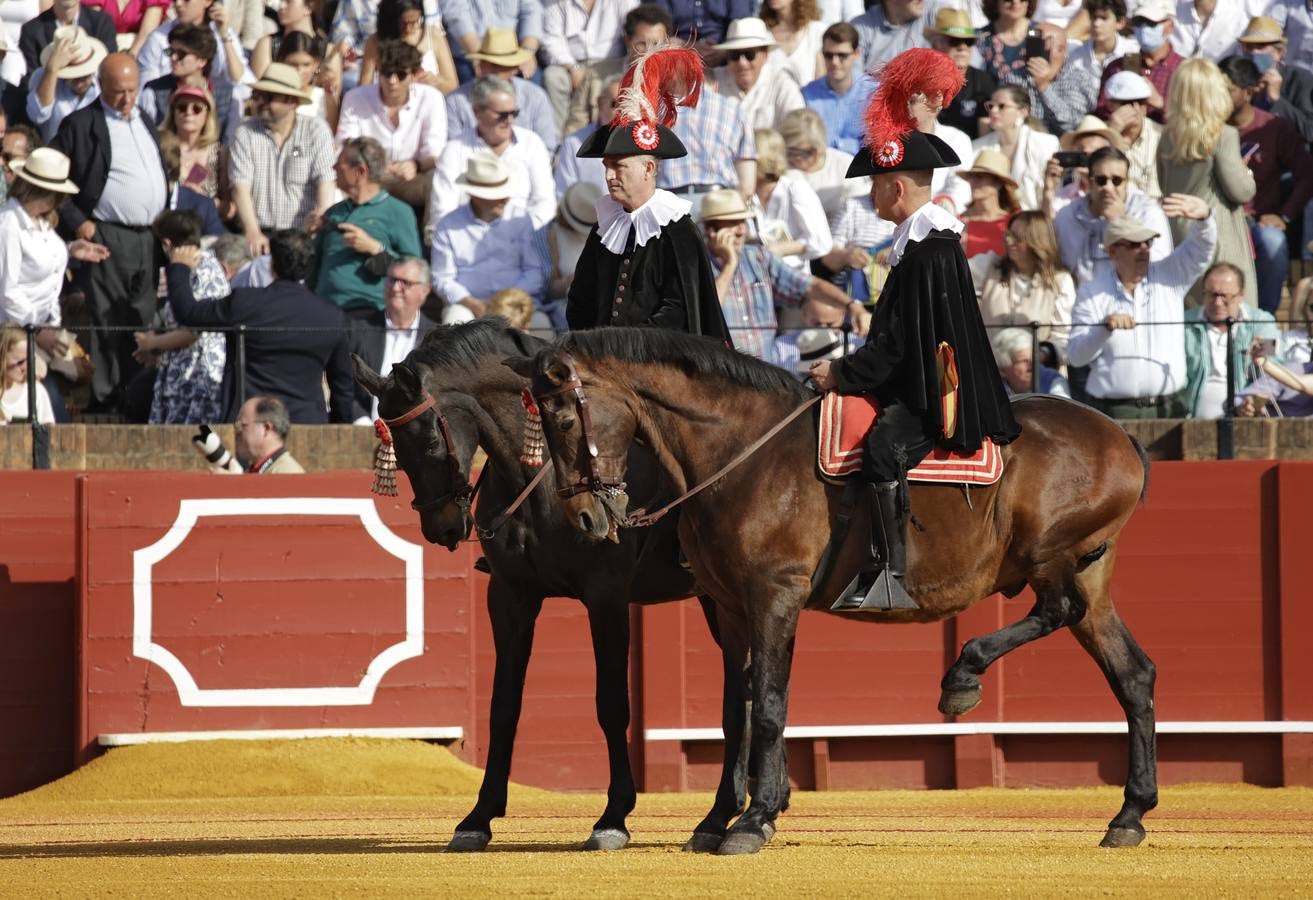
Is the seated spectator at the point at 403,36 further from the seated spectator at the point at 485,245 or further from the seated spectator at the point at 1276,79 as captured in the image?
the seated spectator at the point at 1276,79

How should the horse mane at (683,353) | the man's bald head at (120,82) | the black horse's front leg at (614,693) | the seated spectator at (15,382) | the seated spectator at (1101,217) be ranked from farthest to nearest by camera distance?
the man's bald head at (120,82)
the seated spectator at (1101,217)
the seated spectator at (15,382)
the black horse's front leg at (614,693)
the horse mane at (683,353)

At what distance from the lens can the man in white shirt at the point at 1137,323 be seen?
42.8ft

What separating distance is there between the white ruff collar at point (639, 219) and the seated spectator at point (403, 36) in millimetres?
5875

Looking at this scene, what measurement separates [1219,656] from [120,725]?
243 inches

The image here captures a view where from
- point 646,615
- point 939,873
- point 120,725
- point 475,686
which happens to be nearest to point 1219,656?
point 646,615

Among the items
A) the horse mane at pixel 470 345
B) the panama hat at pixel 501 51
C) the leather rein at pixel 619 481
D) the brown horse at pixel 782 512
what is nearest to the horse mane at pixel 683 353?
the brown horse at pixel 782 512

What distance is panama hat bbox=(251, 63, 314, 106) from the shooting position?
14523mm

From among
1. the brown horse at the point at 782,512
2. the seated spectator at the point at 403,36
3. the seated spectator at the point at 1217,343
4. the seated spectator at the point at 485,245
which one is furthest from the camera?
the seated spectator at the point at 403,36

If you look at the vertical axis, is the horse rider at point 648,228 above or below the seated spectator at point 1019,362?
above

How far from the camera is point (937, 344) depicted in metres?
8.59

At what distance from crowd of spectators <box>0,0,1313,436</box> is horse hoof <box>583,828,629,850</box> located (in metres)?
4.29

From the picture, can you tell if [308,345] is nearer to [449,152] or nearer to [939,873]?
[449,152]

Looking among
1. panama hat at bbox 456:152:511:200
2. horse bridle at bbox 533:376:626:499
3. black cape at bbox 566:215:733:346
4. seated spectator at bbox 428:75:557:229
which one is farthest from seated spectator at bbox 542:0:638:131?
horse bridle at bbox 533:376:626:499

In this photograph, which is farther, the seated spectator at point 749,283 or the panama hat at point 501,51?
the panama hat at point 501,51
